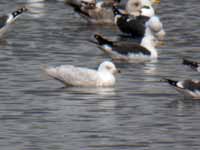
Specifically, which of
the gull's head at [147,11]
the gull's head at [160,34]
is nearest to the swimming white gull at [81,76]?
the gull's head at [160,34]

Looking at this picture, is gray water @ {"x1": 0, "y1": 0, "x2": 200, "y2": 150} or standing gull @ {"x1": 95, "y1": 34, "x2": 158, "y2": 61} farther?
standing gull @ {"x1": 95, "y1": 34, "x2": 158, "y2": 61}

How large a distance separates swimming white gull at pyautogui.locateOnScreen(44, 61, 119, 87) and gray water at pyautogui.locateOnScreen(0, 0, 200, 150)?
16 centimetres

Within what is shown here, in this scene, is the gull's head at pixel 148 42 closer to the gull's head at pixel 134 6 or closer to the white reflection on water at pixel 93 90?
the white reflection on water at pixel 93 90

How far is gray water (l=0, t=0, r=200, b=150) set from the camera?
1598 cm

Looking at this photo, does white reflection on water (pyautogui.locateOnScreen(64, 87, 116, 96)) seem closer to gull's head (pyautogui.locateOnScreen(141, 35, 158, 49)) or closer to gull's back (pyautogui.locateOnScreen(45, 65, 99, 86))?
gull's back (pyautogui.locateOnScreen(45, 65, 99, 86))

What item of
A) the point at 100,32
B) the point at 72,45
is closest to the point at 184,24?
the point at 100,32

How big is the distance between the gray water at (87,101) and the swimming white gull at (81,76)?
0.16 m

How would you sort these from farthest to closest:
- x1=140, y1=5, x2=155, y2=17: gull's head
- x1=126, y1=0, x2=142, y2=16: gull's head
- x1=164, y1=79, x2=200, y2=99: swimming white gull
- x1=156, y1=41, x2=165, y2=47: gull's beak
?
x1=126, y1=0, x2=142, y2=16: gull's head, x1=140, y1=5, x2=155, y2=17: gull's head, x1=156, y1=41, x2=165, y2=47: gull's beak, x1=164, y1=79, x2=200, y2=99: swimming white gull

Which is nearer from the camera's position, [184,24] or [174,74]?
[174,74]

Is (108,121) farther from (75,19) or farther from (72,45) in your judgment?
(75,19)

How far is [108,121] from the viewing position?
1728 centimetres

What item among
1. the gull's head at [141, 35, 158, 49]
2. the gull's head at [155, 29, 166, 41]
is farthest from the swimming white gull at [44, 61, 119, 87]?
the gull's head at [155, 29, 166, 41]

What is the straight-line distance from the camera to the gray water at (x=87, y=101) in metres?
16.0

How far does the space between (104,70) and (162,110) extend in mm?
2375
